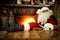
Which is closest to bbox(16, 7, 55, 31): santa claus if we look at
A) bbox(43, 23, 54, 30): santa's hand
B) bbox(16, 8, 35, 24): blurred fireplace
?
bbox(43, 23, 54, 30): santa's hand

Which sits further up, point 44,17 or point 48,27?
point 44,17

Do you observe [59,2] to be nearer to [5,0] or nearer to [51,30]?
[51,30]

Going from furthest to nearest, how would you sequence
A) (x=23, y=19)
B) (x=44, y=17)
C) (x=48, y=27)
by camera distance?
(x=23, y=19) < (x=44, y=17) < (x=48, y=27)

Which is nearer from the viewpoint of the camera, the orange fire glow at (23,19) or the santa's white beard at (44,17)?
the santa's white beard at (44,17)

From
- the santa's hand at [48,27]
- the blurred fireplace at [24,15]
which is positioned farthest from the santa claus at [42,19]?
the blurred fireplace at [24,15]

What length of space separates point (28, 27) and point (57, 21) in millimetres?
524

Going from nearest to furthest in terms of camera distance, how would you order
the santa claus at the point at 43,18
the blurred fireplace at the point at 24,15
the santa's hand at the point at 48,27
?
the santa's hand at the point at 48,27 < the santa claus at the point at 43,18 < the blurred fireplace at the point at 24,15

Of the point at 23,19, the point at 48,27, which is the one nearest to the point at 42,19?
the point at 48,27

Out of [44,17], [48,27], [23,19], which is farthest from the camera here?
[23,19]

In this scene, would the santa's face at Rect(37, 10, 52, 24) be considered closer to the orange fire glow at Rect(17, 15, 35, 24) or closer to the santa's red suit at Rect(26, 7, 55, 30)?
the santa's red suit at Rect(26, 7, 55, 30)

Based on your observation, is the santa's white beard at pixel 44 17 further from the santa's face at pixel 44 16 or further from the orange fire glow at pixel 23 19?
the orange fire glow at pixel 23 19

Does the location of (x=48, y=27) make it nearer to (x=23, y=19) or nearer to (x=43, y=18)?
(x=43, y=18)

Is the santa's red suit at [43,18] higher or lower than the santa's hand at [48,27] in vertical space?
higher

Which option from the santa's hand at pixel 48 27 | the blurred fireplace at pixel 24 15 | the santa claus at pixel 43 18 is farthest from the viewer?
the blurred fireplace at pixel 24 15
